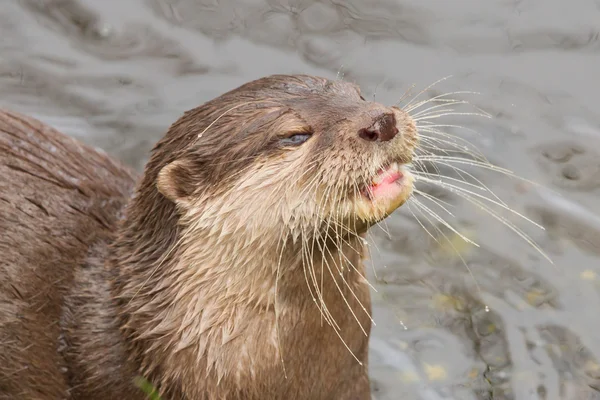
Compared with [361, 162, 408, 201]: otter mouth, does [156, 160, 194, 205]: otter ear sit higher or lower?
higher

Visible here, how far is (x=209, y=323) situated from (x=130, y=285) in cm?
33

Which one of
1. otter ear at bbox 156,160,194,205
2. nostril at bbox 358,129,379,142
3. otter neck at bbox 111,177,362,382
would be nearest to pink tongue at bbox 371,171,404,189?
nostril at bbox 358,129,379,142

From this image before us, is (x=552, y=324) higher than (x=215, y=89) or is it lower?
lower

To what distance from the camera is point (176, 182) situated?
3486 mm

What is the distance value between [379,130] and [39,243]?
1275 mm

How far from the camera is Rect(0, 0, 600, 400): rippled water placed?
468cm

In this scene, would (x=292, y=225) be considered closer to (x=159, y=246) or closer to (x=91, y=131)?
(x=159, y=246)

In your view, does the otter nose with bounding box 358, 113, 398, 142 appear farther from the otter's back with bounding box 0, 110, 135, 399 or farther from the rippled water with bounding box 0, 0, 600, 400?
the rippled water with bounding box 0, 0, 600, 400

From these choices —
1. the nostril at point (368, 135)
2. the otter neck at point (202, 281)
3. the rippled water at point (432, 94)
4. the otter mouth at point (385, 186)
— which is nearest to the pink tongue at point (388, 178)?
the otter mouth at point (385, 186)

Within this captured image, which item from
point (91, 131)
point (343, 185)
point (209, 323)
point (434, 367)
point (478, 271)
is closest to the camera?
point (343, 185)

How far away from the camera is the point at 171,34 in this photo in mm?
Result: 6250

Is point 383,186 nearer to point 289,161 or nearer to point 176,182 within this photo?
point 289,161

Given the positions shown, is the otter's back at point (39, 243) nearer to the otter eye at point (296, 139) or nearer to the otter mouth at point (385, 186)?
the otter eye at point (296, 139)

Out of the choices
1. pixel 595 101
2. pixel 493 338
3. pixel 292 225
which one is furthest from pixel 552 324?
pixel 292 225
